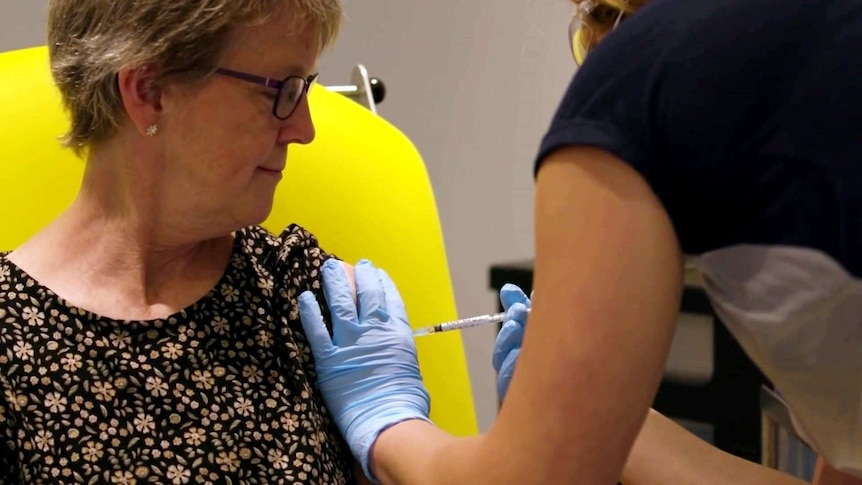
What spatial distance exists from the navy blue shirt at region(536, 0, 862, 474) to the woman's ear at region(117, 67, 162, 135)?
674 mm

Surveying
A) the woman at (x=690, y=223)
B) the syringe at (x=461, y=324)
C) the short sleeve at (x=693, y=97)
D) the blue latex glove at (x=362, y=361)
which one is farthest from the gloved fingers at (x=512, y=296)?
the short sleeve at (x=693, y=97)

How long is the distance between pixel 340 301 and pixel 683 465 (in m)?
0.50

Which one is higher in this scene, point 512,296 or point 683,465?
point 512,296

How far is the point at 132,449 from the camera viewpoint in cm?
116

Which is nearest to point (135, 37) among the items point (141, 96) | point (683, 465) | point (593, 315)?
point (141, 96)

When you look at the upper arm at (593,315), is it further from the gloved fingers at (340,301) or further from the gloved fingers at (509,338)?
the gloved fingers at (340,301)

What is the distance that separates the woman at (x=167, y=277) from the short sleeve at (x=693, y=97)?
2.10 ft

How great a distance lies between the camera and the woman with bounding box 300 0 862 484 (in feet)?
2.13

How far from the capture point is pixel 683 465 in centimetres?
123

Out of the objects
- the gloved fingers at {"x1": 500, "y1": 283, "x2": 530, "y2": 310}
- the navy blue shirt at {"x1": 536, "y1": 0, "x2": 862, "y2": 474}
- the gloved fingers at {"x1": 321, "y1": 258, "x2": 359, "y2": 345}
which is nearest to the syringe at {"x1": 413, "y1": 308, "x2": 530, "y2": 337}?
the gloved fingers at {"x1": 500, "y1": 283, "x2": 530, "y2": 310}

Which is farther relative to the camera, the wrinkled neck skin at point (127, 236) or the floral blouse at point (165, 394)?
the wrinkled neck skin at point (127, 236)

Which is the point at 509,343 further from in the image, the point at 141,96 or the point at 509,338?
the point at 141,96

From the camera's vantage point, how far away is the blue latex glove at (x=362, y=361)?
1269 millimetres

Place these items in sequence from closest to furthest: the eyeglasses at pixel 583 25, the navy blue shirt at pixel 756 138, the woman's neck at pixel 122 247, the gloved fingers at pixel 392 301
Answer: the navy blue shirt at pixel 756 138 < the eyeglasses at pixel 583 25 < the woman's neck at pixel 122 247 < the gloved fingers at pixel 392 301
